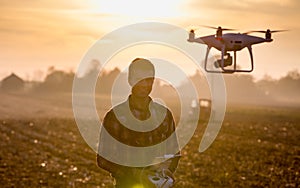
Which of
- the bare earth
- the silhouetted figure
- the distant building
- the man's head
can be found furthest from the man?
the distant building

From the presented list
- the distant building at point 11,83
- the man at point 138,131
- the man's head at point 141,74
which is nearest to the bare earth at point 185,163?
the man at point 138,131

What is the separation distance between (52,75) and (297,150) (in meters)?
136

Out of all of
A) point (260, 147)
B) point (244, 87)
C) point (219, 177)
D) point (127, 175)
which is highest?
point (127, 175)

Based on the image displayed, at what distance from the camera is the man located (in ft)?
16.0

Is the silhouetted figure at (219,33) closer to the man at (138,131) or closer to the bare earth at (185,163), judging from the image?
the man at (138,131)

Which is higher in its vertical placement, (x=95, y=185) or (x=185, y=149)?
(x=95, y=185)

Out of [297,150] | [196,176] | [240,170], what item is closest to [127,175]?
[196,176]

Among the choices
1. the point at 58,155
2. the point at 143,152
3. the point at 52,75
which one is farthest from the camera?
the point at 52,75

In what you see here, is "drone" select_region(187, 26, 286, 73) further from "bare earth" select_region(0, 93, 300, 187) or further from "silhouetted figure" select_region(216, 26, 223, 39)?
"bare earth" select_region(0, 93, 300, 187)

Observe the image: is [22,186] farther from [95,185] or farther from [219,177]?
[219,177]

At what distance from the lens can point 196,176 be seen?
67.3ft

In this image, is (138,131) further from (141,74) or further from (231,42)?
(231,42)

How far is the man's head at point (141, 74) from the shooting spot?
15.9 feet

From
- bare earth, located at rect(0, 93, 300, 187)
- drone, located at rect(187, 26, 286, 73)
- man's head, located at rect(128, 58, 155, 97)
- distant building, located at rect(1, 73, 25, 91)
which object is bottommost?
distant building, located at rect(1, 73, 25, 91)
